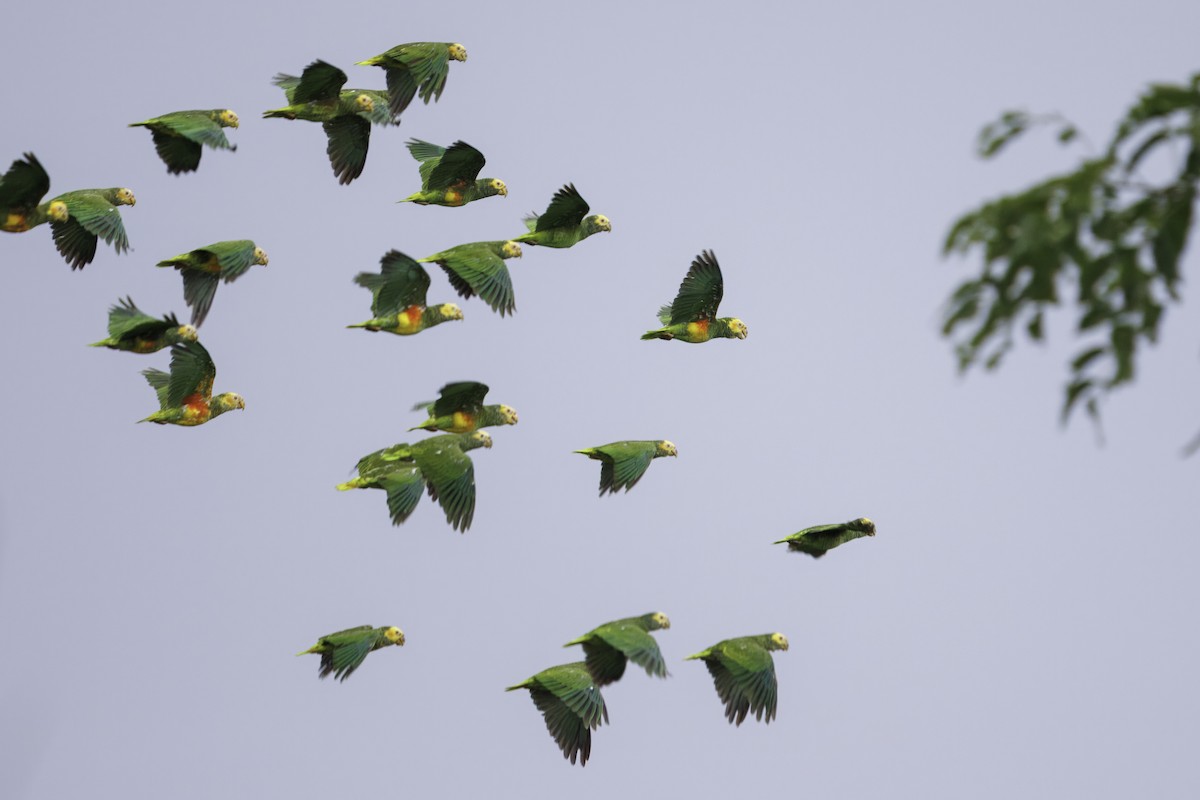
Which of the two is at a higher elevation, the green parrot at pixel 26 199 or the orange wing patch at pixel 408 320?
the green parrot at pixel 26 199

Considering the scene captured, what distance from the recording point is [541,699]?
124 ft

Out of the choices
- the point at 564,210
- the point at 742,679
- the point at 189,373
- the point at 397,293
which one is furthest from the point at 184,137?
the point at 742,679

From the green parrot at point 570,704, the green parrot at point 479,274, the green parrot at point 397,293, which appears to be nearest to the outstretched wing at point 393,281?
the green parrot at point 397,293

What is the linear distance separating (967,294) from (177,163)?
82.3 ft

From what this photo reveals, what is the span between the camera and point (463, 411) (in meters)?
38.8

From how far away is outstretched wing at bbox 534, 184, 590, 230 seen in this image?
4062 centimetres

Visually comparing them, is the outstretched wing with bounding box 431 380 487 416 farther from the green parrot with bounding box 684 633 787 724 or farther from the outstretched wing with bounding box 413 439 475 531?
the green parrot with bounding box 684 633 787 724

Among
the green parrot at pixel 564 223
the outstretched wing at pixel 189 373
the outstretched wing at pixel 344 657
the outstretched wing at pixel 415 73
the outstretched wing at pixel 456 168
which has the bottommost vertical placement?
the outstretched wing at pixel 344 657

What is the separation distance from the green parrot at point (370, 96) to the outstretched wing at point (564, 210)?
12.7 ft

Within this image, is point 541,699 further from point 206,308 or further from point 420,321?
point 206,308

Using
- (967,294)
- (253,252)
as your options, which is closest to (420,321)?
(253,252)

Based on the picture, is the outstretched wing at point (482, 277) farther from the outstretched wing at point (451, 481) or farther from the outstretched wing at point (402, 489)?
the outstretched wing at point (402, 489)

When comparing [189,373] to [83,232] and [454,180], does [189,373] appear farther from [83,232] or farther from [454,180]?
[454,180]

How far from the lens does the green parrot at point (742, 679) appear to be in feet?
124
